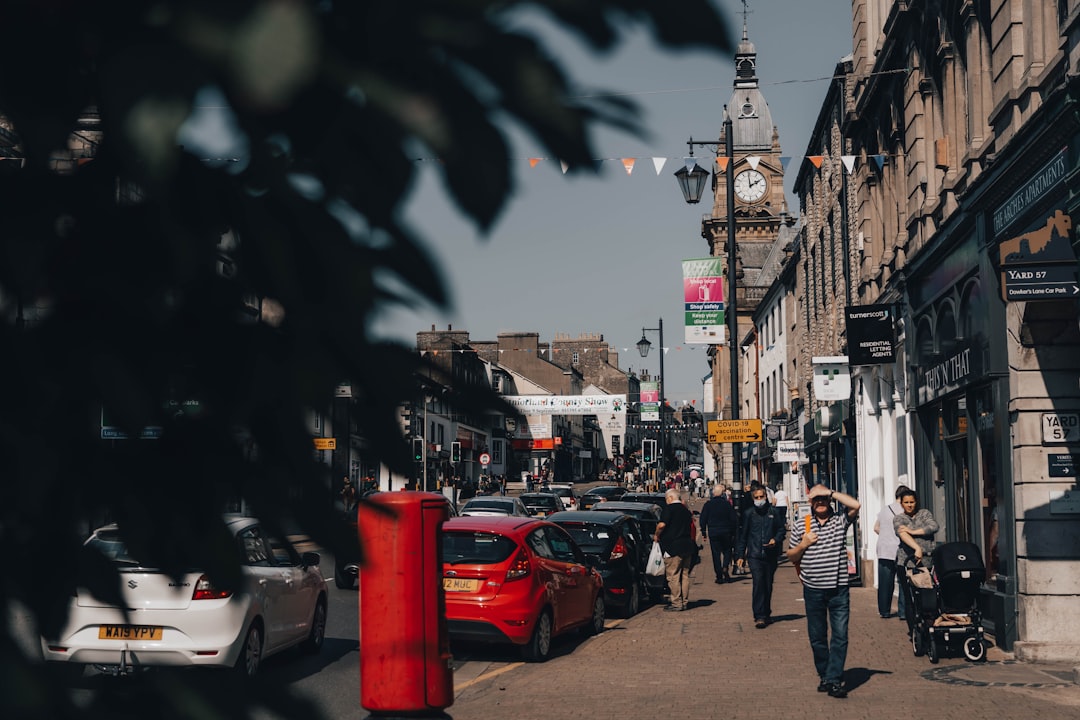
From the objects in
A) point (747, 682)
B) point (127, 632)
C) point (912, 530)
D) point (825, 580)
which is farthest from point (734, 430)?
point (127, 632)

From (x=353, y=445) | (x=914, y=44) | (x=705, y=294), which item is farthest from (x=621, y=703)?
(x=705, y=294)

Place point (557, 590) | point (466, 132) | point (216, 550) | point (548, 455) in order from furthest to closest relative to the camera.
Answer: point (548, 455) → point (557, 590) → point (216, 550) → point (466, 132)

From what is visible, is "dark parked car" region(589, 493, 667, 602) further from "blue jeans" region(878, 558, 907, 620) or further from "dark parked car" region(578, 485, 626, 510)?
"dark parked car" region(578, 485, 626, 510)

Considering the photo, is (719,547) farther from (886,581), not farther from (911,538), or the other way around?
(911,538)

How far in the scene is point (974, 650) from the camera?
44.2 feet

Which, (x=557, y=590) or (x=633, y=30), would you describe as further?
(x=557, y=590)

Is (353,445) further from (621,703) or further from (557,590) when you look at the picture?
(557,590)

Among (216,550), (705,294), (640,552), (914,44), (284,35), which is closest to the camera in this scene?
(284,35)

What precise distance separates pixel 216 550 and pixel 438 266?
431 mm

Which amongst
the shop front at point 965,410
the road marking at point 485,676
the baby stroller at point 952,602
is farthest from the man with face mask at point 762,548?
the road marking at point 485,676

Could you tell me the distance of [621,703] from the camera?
36.9 feet

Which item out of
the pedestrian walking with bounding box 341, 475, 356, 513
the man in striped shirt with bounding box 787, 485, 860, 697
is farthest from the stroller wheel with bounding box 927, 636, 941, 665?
the pedestrian walking with bounding box 341, 475, 356, 513

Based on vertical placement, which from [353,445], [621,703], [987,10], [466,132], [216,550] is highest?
[987,10]

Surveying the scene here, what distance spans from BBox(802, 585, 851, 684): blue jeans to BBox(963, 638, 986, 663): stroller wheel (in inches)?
81.6
